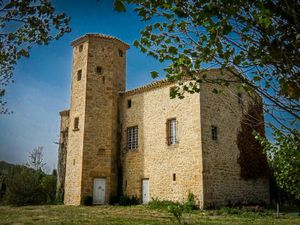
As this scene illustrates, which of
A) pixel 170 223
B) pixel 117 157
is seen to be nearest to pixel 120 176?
pixel 117 157

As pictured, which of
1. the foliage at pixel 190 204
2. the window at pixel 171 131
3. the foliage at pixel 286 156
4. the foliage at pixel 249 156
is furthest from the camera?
the foliage at pixel 249 156

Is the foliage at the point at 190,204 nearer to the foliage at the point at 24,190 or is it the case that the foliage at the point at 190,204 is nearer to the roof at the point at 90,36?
the foliage at the point at 24,190

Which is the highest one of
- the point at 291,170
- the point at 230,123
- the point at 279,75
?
the point at 230,123

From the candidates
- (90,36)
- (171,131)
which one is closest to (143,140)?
(171,131)

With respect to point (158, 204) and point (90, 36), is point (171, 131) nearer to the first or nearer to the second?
point (158, 204)

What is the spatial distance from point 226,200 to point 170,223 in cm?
769

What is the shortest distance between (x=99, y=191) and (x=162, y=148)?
190 inches

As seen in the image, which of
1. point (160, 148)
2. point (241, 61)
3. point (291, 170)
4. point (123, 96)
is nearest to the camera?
point (241, 61)

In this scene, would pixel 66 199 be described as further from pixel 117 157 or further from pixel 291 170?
pixel 291 170

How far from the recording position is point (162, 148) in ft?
60.6

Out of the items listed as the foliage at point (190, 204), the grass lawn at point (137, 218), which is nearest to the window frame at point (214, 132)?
the foliage at point (190, 204)

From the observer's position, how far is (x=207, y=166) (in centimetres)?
1662

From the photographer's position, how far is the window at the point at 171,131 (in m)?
18.2

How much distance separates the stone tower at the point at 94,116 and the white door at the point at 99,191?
6 centimetres
